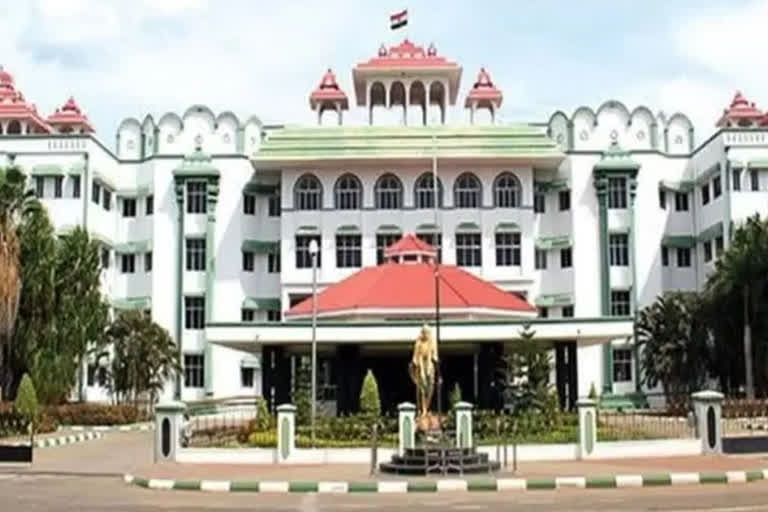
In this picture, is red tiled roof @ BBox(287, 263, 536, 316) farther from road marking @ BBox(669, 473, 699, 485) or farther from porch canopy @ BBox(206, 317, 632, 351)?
road marking @ BBox(669, 473, 699, 485)

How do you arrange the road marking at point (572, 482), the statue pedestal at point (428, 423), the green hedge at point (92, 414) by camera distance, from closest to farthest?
1. the road marking at point (572, 482)
2. the statue pedestal at point (428, 423)
3. the green hedge at point (92, 414)

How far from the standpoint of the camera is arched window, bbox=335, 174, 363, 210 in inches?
2080

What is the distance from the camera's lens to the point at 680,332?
4606 cm

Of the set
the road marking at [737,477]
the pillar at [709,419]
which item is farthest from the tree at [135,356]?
the road marking at [737,477]

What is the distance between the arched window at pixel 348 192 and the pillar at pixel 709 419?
29764 mm

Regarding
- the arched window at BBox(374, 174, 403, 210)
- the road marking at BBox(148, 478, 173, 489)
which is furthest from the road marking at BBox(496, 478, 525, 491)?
the arched window at BBox(374, 174, 403, 210)

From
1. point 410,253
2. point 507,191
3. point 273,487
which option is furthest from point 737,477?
point 507,191

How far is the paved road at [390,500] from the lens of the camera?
15.3 metres

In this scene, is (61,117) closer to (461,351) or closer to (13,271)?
(13,271)

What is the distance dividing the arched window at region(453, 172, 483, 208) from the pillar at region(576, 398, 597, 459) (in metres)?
28.7

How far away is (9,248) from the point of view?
36.0 m

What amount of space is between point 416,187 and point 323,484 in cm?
3470

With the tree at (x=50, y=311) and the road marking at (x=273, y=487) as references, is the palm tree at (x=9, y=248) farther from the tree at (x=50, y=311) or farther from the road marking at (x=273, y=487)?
the road marking at (x=273, y=487)

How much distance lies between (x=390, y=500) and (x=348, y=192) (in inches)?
1441
